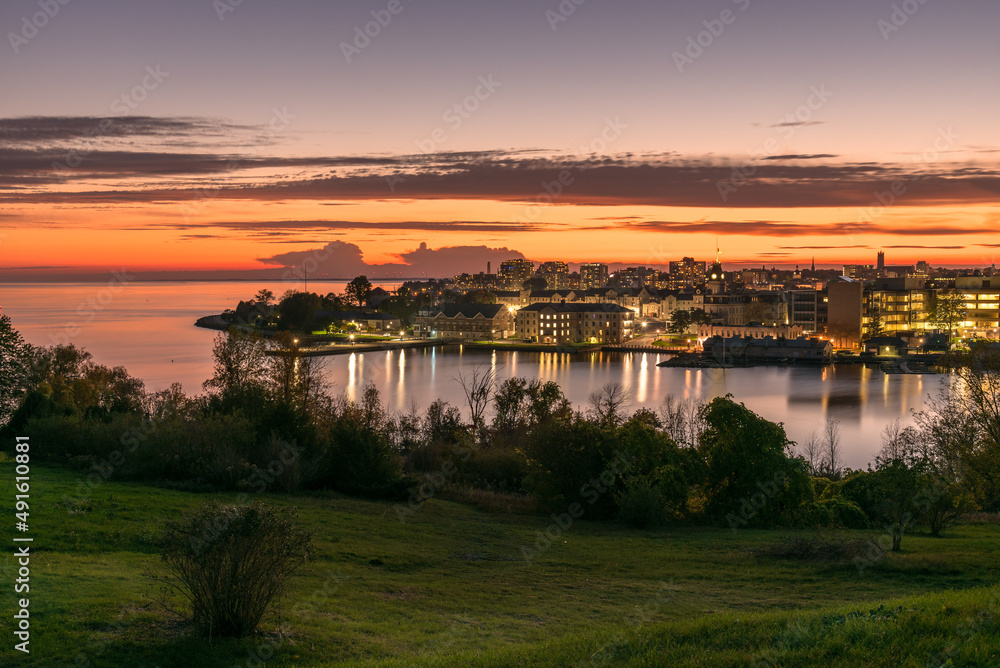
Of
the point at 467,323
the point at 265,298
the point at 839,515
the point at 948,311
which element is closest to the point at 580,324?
the point at 467,323

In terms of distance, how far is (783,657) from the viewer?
3.96 metres

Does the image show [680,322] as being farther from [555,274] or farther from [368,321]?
[555,274]

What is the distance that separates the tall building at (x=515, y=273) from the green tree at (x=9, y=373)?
138598 mm

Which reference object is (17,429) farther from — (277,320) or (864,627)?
(277,320)

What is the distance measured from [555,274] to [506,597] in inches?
6424

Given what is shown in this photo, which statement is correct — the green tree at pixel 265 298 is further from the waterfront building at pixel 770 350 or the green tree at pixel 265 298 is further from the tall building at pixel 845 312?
the tall building at pixel 845 312

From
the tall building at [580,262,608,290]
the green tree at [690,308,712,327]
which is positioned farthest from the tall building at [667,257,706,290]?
the green tree at [690,308,712,327]

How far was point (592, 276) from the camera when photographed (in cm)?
17288

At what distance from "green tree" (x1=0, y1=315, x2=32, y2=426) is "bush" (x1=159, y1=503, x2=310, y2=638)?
16.5 m

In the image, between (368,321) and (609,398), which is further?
(368,321)

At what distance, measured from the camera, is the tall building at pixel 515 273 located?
530 ft

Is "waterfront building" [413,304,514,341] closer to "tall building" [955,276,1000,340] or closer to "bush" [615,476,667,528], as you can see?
"tall building" [955,276,1000,340]

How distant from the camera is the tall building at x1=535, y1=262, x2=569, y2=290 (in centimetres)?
16125

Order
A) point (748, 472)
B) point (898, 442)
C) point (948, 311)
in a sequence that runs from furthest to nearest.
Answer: point (948, 311) → point (898, 442) → point (748, 472)
